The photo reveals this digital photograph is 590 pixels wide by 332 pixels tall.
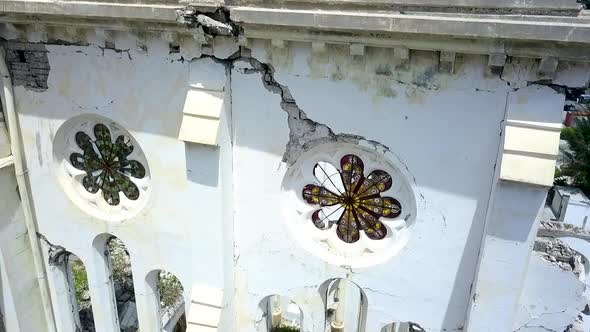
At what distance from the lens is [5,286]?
28.6 ft

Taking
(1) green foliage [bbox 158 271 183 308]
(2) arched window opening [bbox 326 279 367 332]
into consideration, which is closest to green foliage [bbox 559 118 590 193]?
(2) arched window opening [bbox 326 279 367 332]

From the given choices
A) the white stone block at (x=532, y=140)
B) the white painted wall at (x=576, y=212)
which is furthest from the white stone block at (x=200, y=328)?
the white painted wall at (x=576, y=212)

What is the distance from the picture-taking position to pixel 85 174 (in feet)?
27.6

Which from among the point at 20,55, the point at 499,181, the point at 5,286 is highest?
the point at 20,55

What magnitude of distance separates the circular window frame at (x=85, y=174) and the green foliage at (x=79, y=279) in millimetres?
5598

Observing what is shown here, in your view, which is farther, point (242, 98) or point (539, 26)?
point (242, 98)

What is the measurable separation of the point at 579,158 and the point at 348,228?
22.9m

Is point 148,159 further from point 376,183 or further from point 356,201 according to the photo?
point 376,183

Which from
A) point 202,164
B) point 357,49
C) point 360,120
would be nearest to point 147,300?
point 202,164

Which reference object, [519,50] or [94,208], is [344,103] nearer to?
[519,50]

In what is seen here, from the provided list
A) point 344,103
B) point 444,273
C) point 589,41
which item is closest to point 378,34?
point 344,103

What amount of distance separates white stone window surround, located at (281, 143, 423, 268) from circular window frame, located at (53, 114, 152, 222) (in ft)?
8.23

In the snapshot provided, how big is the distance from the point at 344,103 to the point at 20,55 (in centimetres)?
547

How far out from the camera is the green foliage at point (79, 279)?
42.9ft
